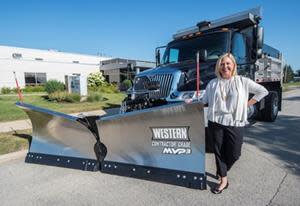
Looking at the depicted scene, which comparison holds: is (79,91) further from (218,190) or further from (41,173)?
(218,190)

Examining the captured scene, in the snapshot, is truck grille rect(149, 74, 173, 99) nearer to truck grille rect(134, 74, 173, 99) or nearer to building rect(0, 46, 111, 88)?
truck grille rect(134, 74, 173, 99)

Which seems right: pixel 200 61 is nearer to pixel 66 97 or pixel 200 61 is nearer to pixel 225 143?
pixel 225 143

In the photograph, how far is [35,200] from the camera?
3010 millimetres

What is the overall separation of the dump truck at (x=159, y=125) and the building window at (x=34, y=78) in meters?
28.7

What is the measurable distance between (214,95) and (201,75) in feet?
5.72

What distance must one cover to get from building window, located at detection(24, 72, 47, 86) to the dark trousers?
31.0 m

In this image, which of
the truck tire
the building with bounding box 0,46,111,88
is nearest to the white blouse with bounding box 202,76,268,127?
the truck tire

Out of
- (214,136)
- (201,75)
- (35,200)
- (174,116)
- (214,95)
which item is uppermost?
(201,75)

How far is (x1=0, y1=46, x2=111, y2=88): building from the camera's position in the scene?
2871cm

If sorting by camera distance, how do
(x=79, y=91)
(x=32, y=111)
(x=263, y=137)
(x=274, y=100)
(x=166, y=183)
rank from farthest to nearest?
(x=79, y=91), (x=274, y=100), (x=263, y=137), (x=32, y=111), (x=166, y=183)

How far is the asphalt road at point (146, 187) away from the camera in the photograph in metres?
2.89

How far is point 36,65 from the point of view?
1224 inches

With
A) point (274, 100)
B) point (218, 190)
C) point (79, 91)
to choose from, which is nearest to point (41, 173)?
point (218, 190)

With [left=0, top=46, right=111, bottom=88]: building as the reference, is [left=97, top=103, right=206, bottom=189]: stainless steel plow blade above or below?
below
